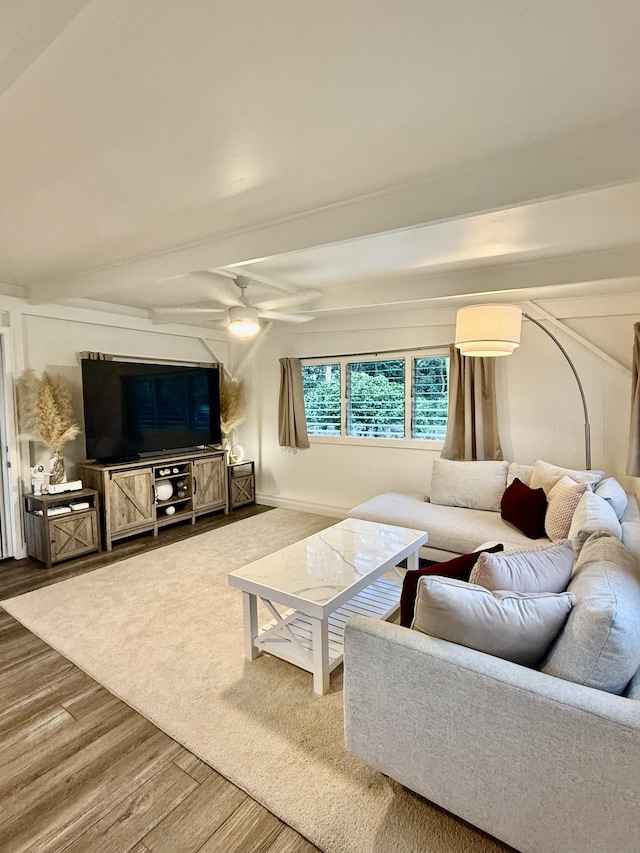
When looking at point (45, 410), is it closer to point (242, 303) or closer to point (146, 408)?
point (146, 408)

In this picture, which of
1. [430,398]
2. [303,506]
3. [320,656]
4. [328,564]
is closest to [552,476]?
[430,398]

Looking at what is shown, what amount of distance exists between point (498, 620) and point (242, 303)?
329 centimetres

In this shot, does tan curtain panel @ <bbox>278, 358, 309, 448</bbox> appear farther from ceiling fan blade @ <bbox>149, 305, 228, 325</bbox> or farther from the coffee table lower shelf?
the coffee table lower shelf

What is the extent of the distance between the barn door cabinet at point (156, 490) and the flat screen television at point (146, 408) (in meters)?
0.20

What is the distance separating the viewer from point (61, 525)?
13.2 ft

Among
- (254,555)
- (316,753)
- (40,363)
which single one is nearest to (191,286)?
(40,363)

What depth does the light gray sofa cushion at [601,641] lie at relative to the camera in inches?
51.5

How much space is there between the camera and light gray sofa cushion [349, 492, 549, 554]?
3324mm

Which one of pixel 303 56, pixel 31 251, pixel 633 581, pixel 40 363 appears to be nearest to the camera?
pixel 303 56

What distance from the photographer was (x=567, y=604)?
1.50 meters

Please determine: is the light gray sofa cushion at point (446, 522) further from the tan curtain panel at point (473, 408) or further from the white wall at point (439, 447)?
the white wall at point (439, 447)

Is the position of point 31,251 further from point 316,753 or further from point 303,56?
point 316,753

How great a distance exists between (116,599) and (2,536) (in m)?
1.73

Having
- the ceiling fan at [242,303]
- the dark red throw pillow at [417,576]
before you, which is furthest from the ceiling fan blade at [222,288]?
the dark red throw pillow at [417,576]
